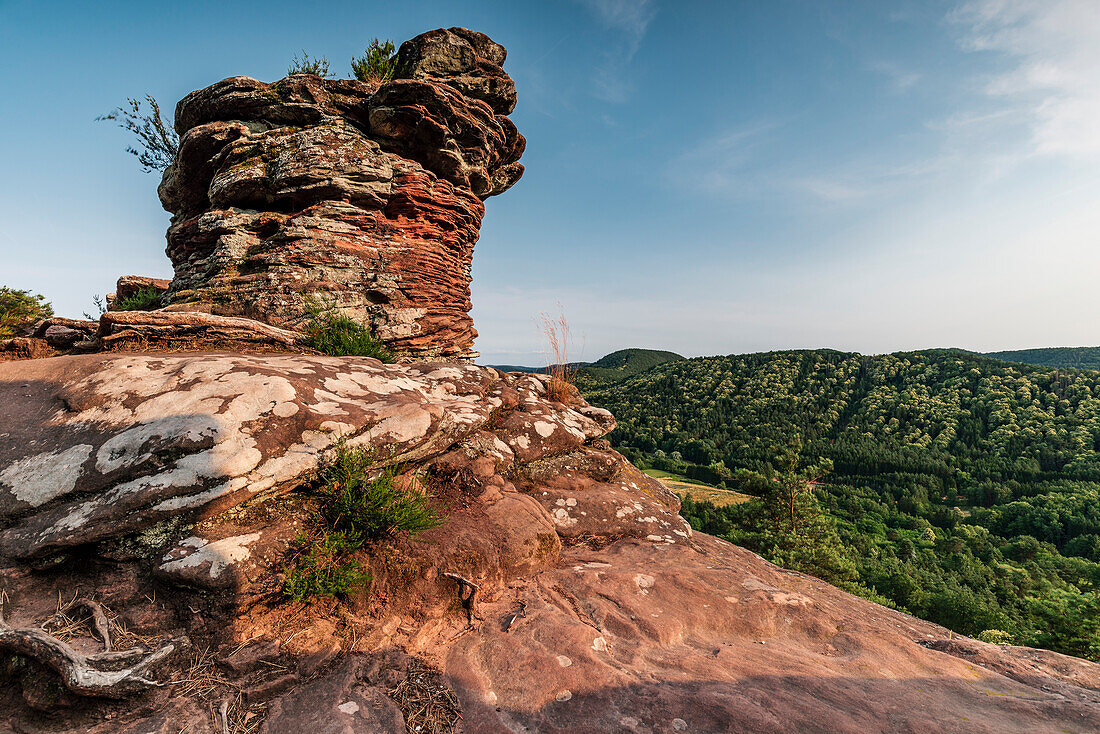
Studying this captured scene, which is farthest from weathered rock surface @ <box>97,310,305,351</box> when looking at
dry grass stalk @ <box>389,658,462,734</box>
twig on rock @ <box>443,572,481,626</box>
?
dry grass stalk @ <box>389,658,462,734</box>

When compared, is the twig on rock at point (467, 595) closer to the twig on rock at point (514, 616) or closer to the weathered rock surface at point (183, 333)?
the twig on rock at point (514, 616)

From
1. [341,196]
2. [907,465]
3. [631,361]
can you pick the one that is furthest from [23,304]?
→ [631,361]

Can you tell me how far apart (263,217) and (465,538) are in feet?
28.1

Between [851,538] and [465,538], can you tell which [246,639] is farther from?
[851,538]

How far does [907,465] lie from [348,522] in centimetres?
10209

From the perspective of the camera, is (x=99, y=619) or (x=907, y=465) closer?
(x=99, y=619)

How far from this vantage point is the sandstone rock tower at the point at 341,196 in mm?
7883

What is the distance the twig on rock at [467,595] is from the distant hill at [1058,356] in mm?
172981

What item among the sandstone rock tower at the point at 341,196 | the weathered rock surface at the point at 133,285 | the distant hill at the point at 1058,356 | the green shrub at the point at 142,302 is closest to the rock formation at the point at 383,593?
the sandstone rock tower at the point at 341,196

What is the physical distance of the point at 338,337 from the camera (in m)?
6.71

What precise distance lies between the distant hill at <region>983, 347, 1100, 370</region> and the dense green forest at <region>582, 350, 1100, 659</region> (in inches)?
2135

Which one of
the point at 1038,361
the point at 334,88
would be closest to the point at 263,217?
the point at 334,88

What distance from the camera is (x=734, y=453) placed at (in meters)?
77.1

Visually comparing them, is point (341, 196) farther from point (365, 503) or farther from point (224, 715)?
point (224, 715)
